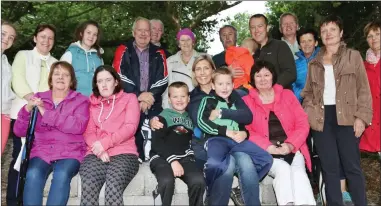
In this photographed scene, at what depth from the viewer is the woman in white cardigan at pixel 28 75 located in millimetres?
4784

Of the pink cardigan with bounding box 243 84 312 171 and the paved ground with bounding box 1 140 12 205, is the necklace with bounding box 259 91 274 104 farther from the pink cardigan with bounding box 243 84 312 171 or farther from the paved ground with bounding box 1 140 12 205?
the paved ground with bounding box 1 140 12 205

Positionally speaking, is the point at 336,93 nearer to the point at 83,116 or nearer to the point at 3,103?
the point at 83,116

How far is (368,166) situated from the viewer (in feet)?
24.8

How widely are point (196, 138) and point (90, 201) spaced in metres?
1.32

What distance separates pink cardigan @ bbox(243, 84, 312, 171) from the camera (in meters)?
4.66

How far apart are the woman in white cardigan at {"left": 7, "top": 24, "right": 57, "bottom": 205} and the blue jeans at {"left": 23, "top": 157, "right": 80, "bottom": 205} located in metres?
0.60

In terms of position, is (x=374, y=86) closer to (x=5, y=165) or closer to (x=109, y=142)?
(x=109, y=142)

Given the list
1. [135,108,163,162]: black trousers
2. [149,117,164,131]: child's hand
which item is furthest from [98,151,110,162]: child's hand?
[135,108,163,162]: black trousers

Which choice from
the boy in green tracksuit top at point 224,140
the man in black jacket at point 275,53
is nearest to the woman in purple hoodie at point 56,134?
the boy in green tracksuit top at point 224,140

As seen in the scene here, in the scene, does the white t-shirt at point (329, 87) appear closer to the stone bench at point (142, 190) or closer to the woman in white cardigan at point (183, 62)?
the stone bench at point (142, 190)

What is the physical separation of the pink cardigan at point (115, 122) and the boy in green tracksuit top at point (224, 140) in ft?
2.38

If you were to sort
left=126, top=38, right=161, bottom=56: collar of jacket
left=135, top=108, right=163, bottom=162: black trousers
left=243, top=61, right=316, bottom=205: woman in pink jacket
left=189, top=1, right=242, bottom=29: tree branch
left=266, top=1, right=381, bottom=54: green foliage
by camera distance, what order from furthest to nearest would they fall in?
left=189, top=1, right=242, bottom=29: tree branch
left=266, top=1, right=381, bottom=54: green foliage
left=126, top=38, right=161, bottom=56: collar of jacket
left=135, top=108, right=163, bottom=162: black trousers
left=243, top=61, right=316, bottom=205: woman in pink jacket

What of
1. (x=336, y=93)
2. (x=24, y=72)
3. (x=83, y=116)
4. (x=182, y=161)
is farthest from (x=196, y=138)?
(x=24, y=72)

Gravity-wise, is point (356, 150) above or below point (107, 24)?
below
